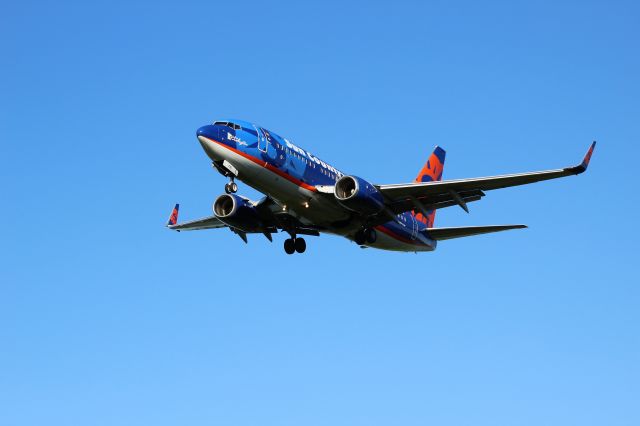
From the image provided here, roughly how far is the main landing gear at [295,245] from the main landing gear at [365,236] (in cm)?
293

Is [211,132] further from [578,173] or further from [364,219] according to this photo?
[578,173]

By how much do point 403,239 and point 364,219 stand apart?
4.89 metres

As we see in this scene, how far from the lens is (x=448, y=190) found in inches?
1608

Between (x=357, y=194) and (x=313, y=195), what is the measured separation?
95.2 inches

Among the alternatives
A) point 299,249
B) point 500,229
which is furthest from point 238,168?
point 500,229

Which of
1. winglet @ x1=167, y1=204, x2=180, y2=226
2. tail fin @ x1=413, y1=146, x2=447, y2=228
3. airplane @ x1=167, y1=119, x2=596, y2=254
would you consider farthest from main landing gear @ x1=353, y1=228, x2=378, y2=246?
winglet @ x1=167, y1=204, x2=180, y2=226

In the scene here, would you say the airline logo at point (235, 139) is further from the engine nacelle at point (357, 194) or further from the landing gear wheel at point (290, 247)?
the landing gear wheel at point (290, 247)

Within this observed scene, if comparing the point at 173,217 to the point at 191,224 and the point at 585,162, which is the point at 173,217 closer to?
the point at 191,224

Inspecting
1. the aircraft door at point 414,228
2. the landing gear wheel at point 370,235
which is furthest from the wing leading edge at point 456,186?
the aircraft door at point 414,228

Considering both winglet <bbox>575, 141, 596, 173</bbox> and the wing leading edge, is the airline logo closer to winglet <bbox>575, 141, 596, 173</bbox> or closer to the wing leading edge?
the wing leading edge

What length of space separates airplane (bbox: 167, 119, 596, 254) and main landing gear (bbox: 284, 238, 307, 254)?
0.03 metres

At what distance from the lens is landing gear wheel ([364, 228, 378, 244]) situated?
143ft

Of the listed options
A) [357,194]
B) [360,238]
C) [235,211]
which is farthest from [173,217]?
[357,194]

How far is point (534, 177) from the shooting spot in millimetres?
38812
